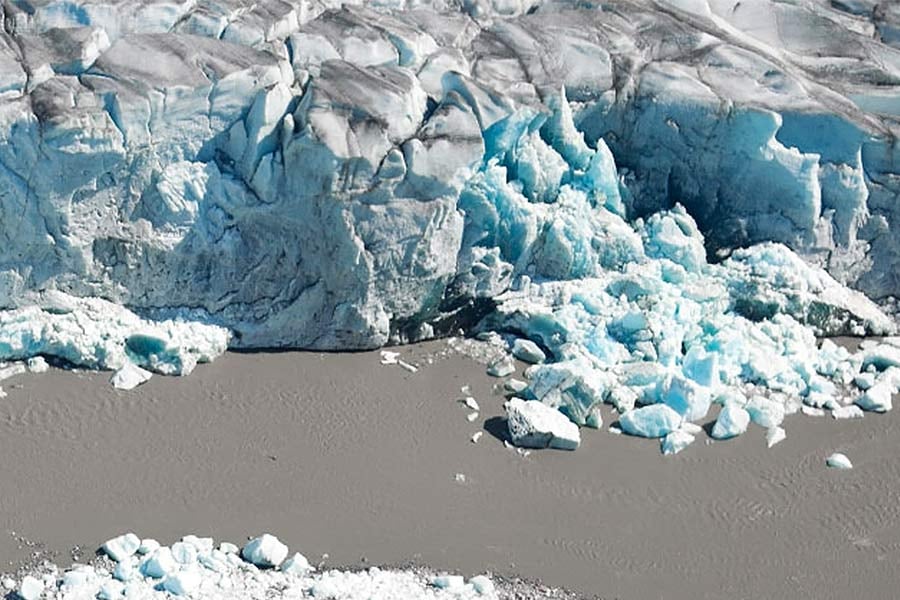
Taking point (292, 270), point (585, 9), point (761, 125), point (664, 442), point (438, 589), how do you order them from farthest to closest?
point (585, 9), point (761, 125), point (292, 270), point (664, 442), point (438, 589)

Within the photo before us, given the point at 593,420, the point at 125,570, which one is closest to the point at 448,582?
the point at 125,570

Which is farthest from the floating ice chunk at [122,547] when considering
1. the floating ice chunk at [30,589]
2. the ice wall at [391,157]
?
the ice wall at [391,157]

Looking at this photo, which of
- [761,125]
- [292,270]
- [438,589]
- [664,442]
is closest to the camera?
[438,589]

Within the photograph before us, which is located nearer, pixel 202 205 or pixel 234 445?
pixel 234 445

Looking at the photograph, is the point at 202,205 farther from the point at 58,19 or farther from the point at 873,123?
the point at 873,123

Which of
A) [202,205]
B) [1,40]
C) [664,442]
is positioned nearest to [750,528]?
[664,442]

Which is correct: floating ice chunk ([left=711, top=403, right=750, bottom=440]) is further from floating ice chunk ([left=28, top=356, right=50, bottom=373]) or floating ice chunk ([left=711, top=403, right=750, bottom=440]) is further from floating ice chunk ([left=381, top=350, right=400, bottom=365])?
floating ice chunk ([left=28, top=356, right=50, bottom=373])

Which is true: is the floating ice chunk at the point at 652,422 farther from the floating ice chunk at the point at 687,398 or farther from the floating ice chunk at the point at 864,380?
the floating ice chunk at the point at 864,380

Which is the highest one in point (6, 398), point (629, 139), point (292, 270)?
point (629, 139)
